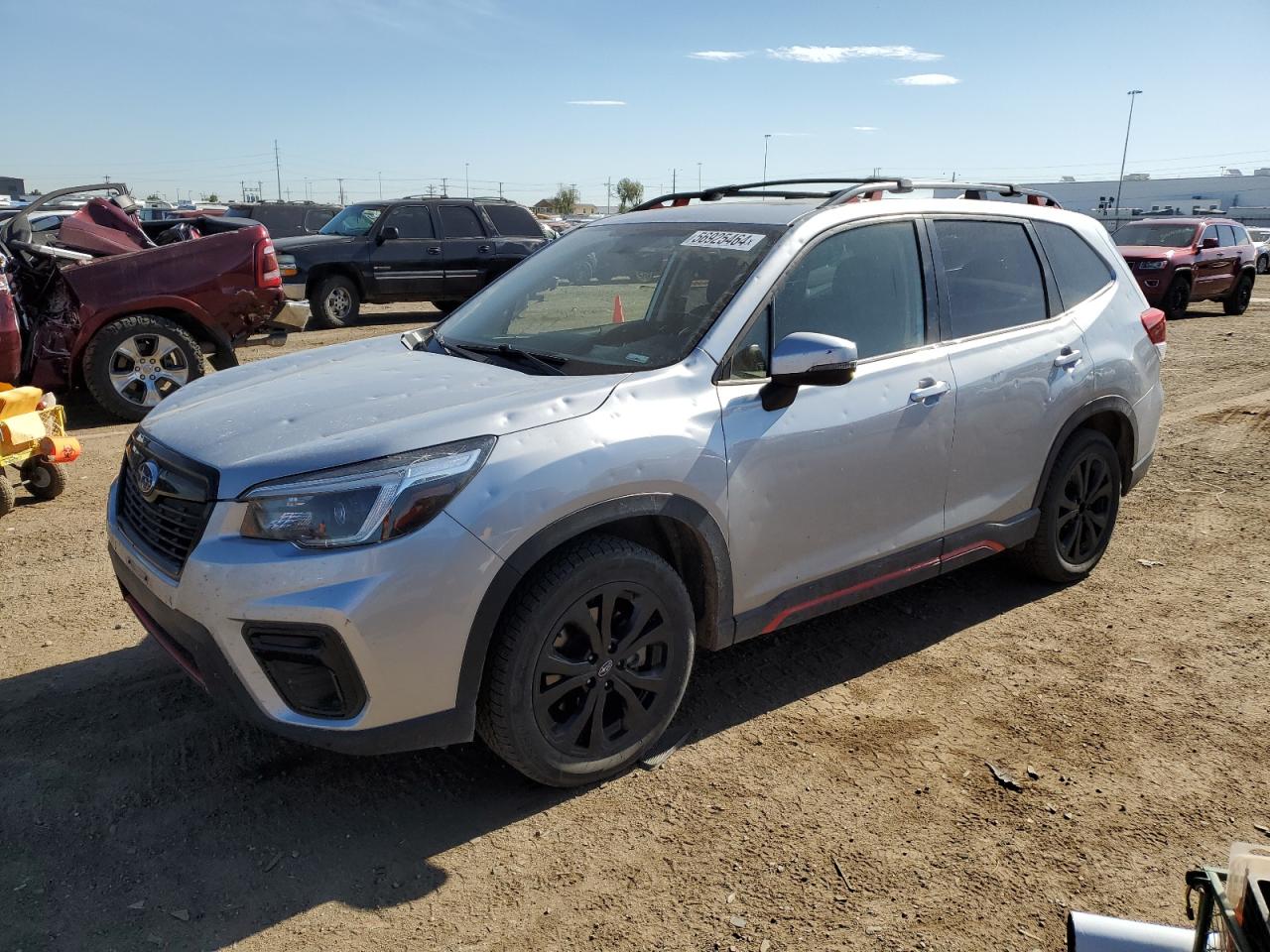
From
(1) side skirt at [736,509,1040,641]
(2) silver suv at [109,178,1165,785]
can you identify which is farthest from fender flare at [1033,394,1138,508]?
(1) side skirt at [736,509,1040,641]

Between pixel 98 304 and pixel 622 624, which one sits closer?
pixel 622 624

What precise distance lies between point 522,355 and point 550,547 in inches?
39.6

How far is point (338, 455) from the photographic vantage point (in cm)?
274

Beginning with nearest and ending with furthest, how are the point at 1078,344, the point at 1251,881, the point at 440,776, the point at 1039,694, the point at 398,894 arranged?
the point at 1251,881 < the point at 398,894 < the point at 440,776 < the point at 1039,694 < the point at 1078,344

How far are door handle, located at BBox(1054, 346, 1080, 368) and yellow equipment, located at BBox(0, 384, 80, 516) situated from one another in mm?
5461

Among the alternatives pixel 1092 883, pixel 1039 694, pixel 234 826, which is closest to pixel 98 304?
pixel 234 826

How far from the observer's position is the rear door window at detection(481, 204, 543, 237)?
16.1 meters

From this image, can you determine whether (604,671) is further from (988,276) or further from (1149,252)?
(1149,252)

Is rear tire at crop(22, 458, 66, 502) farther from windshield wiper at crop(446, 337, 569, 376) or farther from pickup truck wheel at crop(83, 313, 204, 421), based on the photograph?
windshield wiper at crop(446, 337, 569, 376)

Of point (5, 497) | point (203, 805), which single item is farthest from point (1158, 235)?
point (203, 805)

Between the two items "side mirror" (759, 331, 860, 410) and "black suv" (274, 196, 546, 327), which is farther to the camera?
"black suv" (274, 196, 546, 327)

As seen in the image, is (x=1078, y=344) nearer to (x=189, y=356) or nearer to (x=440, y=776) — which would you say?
(x=440, y=776)

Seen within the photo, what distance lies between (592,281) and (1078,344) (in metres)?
2.19

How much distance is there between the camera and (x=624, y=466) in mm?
2980
